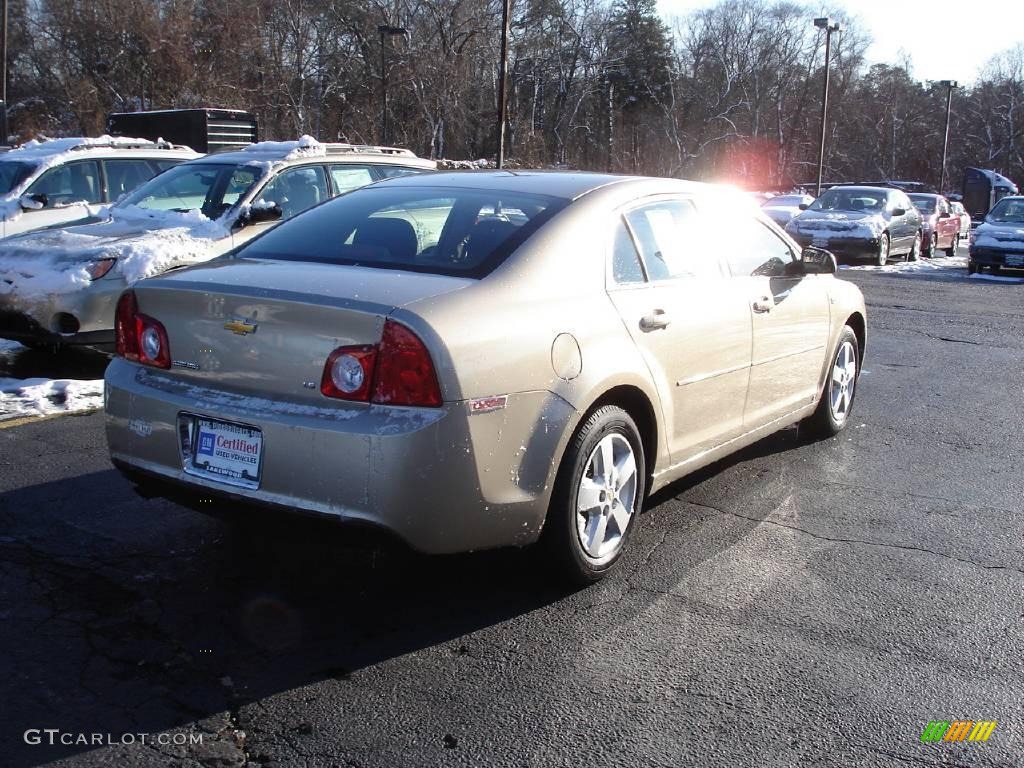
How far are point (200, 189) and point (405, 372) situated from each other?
6.80 meters

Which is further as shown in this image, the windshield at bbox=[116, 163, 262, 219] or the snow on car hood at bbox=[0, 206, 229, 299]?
the windshield at bbox=[116, 163, 262, 219]

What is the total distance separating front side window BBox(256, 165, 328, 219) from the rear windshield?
15.7 ft

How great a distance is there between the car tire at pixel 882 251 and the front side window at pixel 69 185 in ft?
50.9

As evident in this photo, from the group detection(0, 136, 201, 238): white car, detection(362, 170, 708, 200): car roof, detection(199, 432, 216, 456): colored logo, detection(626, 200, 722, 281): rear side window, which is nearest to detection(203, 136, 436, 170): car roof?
detection(0, 136, 201, 238): white car

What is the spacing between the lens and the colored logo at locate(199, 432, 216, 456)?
3.67 m

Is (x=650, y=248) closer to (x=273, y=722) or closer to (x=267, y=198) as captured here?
(x=273, y=722)

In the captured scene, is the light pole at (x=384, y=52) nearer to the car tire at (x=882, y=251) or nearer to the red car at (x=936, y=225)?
the red car at (x=936, y=225)

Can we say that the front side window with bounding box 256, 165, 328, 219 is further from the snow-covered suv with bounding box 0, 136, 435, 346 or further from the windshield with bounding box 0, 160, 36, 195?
the windshield with bounding box 0, 160, 36, 195

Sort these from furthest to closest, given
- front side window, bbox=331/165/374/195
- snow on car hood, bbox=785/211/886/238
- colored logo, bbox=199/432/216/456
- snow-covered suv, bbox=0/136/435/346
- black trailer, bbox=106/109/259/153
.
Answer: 1. black trailer, bbox=106/109/259/153
2. snow on car hood, bbox=785/211/886/238
3. front side window, bbox=331/165/374/195
4. snow-covered suv, bbox=0/136/435/346
5. colored logo, bbox=199/432/216/456

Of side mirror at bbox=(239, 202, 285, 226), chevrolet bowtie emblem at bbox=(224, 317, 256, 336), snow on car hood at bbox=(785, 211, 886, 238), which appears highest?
side mirror at bbox=(239, 202, 285, 226)

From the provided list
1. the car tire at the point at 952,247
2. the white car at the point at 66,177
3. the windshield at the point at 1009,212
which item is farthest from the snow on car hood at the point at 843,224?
the white car at the point at 66,177

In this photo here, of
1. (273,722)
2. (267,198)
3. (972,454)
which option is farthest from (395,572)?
(267,198)

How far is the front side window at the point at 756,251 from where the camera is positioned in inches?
Result: 207

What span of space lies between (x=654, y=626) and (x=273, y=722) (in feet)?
4.66
